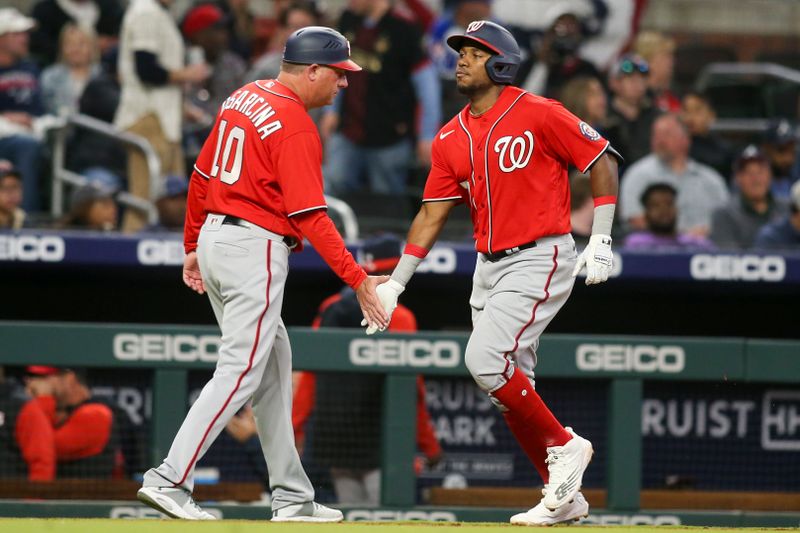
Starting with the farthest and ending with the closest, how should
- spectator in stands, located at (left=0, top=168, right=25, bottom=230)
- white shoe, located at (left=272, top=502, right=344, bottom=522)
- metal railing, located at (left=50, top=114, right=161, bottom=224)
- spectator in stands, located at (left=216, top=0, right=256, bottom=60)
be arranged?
spectator in stands, located at (left=216, top=0, right=256, bottom=60)
metal railing, located at (left=50, top=114, right=161, bottom=224)
spectator in stands, located at (left=0, top=168, right=25, bottom=230)
white shoe, located at (left=272, top=502, right=344, bottom=522)

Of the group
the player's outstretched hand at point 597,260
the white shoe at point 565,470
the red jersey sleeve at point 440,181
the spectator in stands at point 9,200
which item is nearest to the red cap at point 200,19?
the spectator in stands at point 9,200

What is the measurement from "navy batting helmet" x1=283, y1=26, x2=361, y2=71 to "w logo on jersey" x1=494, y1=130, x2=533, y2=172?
64 cm

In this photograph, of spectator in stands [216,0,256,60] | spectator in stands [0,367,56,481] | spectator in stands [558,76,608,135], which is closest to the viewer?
spectator in stands [0,367,56,481]

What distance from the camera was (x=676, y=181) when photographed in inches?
350

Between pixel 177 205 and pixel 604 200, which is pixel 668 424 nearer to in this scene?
pixel 604 200

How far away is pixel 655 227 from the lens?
8.34 m

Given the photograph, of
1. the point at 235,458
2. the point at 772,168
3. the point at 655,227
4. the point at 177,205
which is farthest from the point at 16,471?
the point at 772,168

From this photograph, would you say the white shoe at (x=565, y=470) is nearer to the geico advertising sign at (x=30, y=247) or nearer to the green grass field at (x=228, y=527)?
the green grass field at (x=228, y=527)

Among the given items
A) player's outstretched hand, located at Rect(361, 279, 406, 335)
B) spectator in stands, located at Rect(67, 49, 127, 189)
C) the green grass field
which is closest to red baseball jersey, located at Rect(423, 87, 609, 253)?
player's outstretched hand, located at Rect(361, 279, 406, 335)

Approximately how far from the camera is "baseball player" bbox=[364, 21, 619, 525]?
17.2 feet

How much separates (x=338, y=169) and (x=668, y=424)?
313cm

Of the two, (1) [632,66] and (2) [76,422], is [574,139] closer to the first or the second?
(2) [76,422]

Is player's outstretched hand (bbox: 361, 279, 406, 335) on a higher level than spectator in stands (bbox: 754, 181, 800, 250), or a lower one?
lower

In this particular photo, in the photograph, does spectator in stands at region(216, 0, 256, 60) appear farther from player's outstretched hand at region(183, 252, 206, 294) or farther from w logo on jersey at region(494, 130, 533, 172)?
w logo on jersey at region(494, 130, 533, 172)
